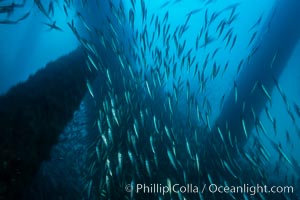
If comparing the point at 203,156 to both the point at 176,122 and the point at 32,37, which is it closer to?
the point at 176,122

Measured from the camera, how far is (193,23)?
292 feet

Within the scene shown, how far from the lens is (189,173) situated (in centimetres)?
704

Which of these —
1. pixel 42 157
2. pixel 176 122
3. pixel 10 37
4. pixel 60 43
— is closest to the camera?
pixel 42 157

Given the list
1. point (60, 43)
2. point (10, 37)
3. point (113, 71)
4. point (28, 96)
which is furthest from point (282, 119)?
point (28, 96)

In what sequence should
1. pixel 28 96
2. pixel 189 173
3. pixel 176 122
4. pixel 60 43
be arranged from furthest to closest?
pixel 60 43 → pixel 176 122 → pixel 189 173 → pixel 28 96

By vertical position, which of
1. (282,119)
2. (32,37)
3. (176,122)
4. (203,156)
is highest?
(282,119)

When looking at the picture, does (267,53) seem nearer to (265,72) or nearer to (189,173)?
(265,72)

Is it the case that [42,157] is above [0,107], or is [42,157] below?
below

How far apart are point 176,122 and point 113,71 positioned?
10.6 ft

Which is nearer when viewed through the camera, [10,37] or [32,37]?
[32,37]

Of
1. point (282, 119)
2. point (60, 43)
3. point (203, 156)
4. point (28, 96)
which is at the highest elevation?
point (60, 43)

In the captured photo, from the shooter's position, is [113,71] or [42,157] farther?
[113,71]

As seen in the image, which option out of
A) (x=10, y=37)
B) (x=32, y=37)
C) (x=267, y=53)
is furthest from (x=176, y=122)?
(x=10, y=37)

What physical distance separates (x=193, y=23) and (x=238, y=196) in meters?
86.4
